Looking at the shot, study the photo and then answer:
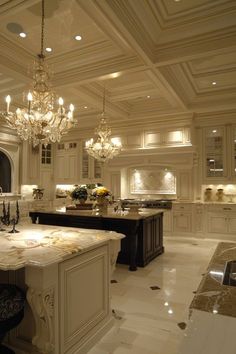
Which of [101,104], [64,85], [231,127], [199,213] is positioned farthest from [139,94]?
[199,213]

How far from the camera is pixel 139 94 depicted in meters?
6.02

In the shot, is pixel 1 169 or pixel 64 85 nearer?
pixel 64 85

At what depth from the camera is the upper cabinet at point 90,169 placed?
27.1 feet

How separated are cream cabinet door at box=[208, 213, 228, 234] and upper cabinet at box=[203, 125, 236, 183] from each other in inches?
35.8

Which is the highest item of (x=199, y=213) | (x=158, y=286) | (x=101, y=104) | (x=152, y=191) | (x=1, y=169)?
(x=101, y=104)

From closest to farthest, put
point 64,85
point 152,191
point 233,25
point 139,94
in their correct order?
point 233,25 → point 64,85 → point 139,94 → point 152,191

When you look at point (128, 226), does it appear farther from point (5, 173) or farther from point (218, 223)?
point (5, 173)

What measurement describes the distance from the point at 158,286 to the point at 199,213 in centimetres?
357

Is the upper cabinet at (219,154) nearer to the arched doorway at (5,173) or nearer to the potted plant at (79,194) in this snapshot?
the potted plant at (79,194)

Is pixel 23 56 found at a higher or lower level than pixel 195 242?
higher

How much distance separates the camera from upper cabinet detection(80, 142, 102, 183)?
8.25 metres

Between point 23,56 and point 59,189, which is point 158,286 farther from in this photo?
point 59,189

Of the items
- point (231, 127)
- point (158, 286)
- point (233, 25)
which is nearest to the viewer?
point (233, 25)

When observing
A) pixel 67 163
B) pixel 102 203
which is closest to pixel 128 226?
pixel 102 203
